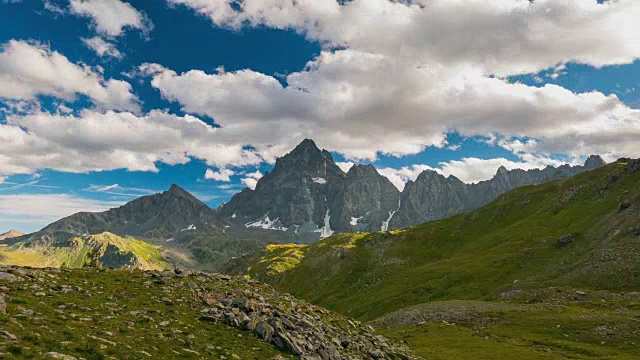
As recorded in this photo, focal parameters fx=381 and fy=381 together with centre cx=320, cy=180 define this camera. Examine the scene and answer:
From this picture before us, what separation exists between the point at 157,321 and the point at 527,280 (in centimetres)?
10481

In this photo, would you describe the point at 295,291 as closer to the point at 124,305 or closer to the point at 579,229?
the point at 579,229

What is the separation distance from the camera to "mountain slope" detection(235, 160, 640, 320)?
319ft

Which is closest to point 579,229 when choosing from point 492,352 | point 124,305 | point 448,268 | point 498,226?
point 448,268

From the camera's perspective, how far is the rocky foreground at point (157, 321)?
67.3 feet

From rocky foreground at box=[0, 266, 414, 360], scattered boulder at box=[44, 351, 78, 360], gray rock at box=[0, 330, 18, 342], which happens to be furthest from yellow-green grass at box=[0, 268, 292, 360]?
scattered boulder at box=[44, 351, 78, 360]

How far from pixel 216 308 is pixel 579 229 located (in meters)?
140

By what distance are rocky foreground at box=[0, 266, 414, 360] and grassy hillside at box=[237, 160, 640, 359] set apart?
23043 millimetres

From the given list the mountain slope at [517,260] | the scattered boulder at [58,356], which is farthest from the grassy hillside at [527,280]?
Answer: the scattered boulder at [58,356]

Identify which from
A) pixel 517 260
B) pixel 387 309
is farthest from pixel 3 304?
pixel 517 260

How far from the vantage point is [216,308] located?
3188 centimetres

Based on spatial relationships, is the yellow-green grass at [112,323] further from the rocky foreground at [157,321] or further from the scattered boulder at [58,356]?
the scattered boulder at [58,356]

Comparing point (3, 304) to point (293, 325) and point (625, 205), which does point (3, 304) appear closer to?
point (293, 325)

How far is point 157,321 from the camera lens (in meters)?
27.3

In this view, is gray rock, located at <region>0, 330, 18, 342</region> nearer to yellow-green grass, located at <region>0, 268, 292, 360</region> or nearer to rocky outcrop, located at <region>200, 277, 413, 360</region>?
yellow-green grass, located at <region>0, 268, 292, 360</region>
